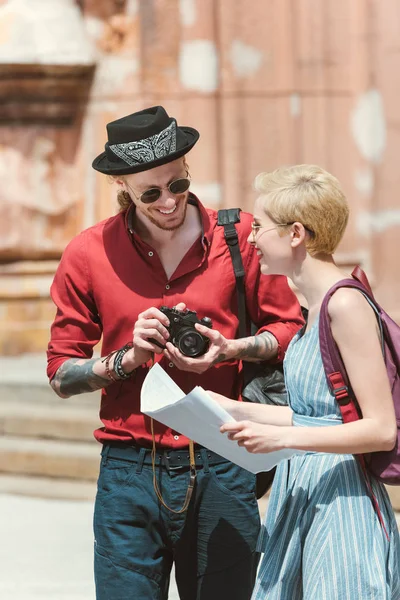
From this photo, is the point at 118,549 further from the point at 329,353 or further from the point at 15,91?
the point at 15,91

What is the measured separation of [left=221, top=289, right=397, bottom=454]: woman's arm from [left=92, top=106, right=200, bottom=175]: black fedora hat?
0.72 metres

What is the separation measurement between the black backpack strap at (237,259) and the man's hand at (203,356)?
0.22 meters

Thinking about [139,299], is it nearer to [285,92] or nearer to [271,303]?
[271,303]

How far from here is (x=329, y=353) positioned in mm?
2584

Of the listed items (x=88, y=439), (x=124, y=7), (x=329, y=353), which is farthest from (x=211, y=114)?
(x=329, y=353)

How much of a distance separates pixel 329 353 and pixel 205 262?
605 millimetres

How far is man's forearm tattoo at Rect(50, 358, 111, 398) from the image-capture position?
118 inches

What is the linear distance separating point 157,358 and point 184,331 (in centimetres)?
23

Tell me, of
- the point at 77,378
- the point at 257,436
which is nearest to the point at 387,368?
the point at 257,436

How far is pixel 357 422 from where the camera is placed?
2488 mm

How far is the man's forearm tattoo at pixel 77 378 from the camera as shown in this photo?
299cm

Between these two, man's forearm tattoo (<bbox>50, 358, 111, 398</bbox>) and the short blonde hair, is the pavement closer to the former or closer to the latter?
man's forearm tattoo (<bbox>50, 358, 111, 398</bbox>)

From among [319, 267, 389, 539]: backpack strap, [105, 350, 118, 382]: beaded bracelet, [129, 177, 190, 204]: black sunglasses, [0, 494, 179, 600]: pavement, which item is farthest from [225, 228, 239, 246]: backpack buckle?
[0, 494, 179, 600]: pavement

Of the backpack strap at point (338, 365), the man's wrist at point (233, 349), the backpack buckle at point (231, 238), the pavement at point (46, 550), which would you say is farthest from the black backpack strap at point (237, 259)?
the pavement at point (46, 550)
